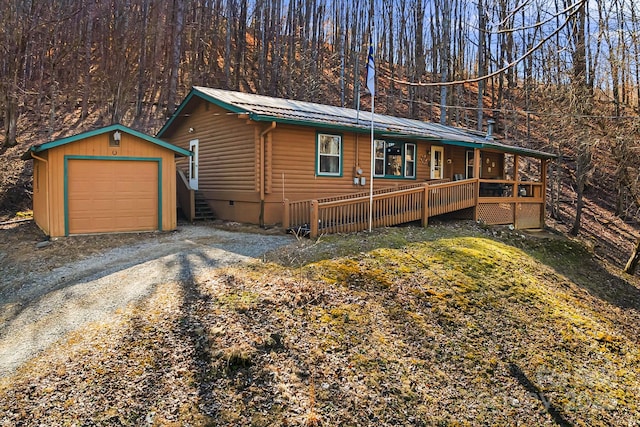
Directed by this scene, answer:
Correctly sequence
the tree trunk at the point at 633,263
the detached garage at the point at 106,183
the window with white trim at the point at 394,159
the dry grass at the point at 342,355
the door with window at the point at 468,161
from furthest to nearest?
the door with window at the point at 468,161 < the window with white trim at the point at 394,159 < the tree trunk at the point at 633,263 < the detached garage at the point at 106,183 < the dry grass at the point at 342,355

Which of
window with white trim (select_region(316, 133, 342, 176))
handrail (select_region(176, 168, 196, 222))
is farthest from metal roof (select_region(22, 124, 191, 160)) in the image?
window with white trim (select_region(316, 133, 342, 176))

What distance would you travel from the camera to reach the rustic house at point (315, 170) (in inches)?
457

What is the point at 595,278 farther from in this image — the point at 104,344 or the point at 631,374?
the point at 104,344

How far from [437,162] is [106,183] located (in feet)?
36.8

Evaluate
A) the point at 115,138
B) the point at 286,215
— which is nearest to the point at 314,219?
the point at 286,215

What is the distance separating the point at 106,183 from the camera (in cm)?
1062

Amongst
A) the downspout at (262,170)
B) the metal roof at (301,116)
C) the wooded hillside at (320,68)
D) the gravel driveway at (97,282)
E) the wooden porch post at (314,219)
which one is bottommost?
the gravel driveway at (97,282)

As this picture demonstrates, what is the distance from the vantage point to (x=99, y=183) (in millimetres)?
10523

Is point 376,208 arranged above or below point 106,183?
below

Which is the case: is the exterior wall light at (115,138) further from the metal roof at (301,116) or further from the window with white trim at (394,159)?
the window with white trim at (394,159)

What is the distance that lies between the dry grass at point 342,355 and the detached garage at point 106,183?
453 cm

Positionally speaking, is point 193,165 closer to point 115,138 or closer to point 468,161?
point 115,138

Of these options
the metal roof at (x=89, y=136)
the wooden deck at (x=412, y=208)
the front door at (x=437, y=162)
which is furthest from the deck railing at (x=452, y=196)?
the metal roof at (x=89, y=136)

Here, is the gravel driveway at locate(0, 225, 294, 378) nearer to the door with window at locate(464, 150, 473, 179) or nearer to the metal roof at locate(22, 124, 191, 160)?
the metal roof at locate(22, 124, 191, 160)
